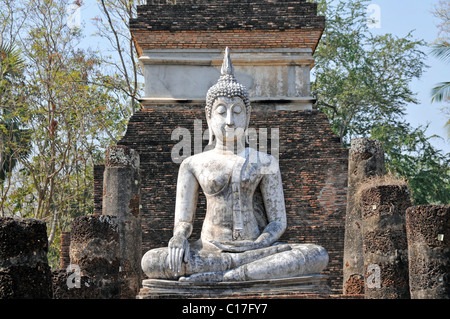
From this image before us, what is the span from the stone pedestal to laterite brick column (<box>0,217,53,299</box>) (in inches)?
70.5

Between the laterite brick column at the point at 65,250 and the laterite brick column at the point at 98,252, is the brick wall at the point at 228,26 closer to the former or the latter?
the laterite brick column at the point at 65,250

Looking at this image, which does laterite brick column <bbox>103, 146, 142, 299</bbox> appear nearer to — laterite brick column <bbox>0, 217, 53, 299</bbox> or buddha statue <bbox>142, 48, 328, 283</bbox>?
buddha statue <bbox>142, 48, 328, 283</bbox>

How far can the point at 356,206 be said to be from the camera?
10141 mm

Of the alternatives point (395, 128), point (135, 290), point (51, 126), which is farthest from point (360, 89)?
point (135, 290)

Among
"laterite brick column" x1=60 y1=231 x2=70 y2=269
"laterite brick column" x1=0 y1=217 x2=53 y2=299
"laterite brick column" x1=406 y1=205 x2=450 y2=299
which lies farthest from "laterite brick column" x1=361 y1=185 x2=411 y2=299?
"laterite brick column" x1=60 y1=231 x2=70 y2=269

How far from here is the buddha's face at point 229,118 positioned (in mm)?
9500

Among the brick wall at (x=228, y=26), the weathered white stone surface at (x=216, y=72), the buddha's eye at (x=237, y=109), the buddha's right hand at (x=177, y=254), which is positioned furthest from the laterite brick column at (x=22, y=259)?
the brick wall at (x=228, y=26)

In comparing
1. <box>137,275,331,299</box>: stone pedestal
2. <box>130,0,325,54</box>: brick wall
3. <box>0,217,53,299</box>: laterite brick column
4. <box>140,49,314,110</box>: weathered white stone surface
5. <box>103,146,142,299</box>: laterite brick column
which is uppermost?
<box>130,0,325,54</box>: brick wall

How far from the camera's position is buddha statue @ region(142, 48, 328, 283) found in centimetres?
852

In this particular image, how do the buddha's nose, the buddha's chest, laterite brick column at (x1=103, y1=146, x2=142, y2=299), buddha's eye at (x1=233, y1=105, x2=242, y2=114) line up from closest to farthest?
the buddha's chest, the buddha's nose, buddha's eye at (x1=233, y1=105, x2=242, y2=114), laterite brick column at (x1=103, y1=146, x2=142, y2=299)

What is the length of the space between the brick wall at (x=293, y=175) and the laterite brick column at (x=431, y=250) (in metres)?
4.26

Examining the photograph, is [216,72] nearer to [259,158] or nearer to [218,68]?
[218,68]

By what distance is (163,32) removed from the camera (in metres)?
13.3

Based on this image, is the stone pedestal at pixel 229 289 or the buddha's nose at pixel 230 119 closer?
the stone pedestal at pixel 229 289
